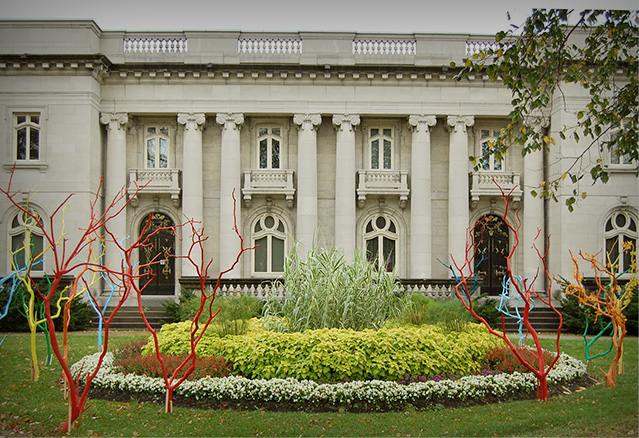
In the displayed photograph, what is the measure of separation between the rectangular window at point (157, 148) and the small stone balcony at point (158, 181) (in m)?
0.48

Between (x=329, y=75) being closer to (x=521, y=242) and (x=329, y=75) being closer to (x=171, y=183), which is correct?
(x=171, y=183)

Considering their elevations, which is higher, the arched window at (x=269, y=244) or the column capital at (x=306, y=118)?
the column capital at (x=306, y=118)

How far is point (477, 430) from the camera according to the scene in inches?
301

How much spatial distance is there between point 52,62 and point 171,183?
5.52m

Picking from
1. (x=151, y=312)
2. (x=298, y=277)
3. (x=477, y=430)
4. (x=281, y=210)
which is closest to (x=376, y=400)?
(x=477, y=430)

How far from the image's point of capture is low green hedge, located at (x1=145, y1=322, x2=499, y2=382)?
29.7 ft

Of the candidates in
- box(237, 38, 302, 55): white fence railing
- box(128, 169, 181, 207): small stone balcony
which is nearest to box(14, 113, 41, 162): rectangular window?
box(128, 169, 181, 207): small stone balcony

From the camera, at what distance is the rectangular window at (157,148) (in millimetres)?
21547

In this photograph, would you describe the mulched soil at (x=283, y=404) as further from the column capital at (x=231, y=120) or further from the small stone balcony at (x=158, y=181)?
the column capital at (x=231, y=120)

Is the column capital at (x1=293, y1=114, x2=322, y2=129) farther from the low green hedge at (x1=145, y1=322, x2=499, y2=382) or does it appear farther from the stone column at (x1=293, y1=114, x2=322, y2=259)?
the low green hedge at (x1=145, y1=322, x2=499, y2=382)

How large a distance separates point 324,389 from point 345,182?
518 inches

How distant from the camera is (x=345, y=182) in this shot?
69.3 ft

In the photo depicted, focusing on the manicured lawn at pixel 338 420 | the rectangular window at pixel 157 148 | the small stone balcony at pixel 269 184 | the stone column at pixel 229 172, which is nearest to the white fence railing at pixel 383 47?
the stone column at pixel 229 172

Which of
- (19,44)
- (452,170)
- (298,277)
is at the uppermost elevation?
(19,44)
